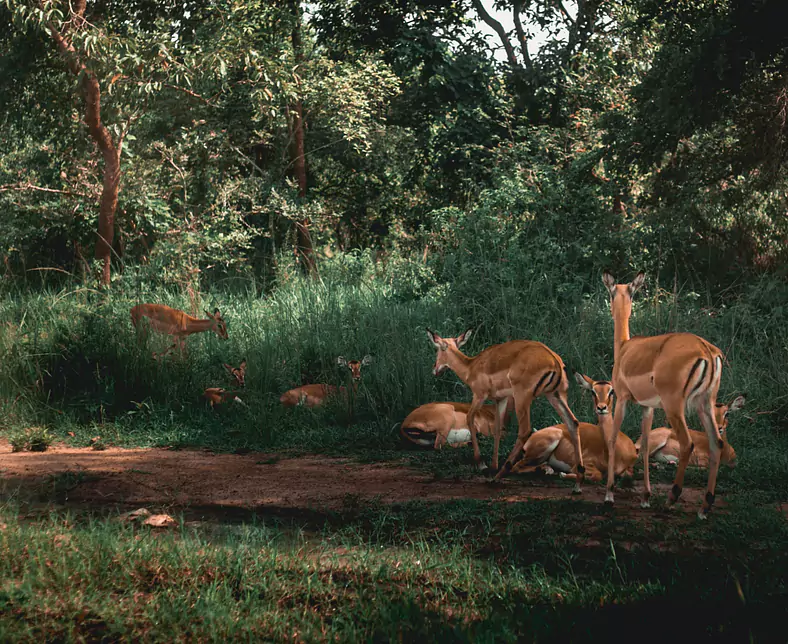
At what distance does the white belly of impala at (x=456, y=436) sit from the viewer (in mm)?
9211

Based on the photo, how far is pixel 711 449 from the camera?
20.0 feet

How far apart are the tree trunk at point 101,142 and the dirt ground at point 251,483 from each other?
763cm

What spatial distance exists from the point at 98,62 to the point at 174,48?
5.30 feet

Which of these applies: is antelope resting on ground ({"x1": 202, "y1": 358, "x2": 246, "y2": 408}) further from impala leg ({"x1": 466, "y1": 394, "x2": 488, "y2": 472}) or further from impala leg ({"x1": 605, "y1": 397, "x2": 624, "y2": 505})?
impala leg ({"x1": 605, "y1": 397, "x2": 624, "y2": 505})

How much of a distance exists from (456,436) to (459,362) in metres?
0.93

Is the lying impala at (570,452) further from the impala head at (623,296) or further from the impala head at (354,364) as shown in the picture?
the impala head at (354,364)

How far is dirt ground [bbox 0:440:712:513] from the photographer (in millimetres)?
7102

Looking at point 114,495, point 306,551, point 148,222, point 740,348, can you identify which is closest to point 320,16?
point 148,222

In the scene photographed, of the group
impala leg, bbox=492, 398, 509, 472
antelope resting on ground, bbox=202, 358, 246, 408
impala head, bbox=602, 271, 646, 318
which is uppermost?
impala head, bbox=602, 271, 646, 318

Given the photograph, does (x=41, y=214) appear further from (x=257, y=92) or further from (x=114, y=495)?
(x=114, y=495)

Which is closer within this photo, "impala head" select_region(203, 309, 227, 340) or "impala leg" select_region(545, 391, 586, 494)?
"impala leg" select_region(545, 391, 586, 494)

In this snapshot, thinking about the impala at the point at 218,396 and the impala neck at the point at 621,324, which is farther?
the impala at the point at 218,396

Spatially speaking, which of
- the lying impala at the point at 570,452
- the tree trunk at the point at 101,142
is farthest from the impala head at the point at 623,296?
the tree trunk at the point at 101,142

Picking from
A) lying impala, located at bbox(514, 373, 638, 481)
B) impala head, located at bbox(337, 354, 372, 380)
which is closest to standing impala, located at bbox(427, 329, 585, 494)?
lying impala, located at bbox(514, 373, 638, 481)
